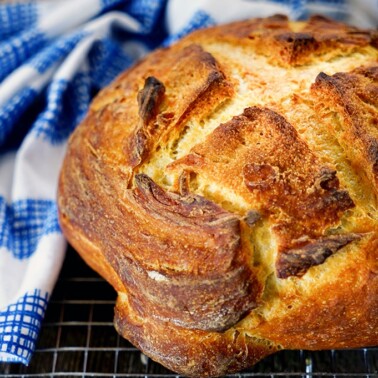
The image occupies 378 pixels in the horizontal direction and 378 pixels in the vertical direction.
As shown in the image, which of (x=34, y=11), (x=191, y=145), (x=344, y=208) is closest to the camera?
(x=344, y=208)

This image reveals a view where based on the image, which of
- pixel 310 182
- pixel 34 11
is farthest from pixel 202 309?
pixel 34 11

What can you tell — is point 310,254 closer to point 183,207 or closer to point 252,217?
point 252,217

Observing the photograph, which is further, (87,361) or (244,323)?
(87,361)

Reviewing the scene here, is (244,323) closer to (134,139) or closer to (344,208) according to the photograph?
(344,208)

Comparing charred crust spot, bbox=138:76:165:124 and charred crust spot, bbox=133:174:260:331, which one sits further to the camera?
charred crust spot, bbox=138:76:165:124

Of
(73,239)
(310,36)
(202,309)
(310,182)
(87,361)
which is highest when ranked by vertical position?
(310,36)

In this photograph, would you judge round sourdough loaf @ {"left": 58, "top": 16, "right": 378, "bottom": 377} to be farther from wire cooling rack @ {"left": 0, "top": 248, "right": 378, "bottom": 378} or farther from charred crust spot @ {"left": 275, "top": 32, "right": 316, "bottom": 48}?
wire cooling rack @ {"left": 0, "top": 248, "right": 378, "bottom": 378}

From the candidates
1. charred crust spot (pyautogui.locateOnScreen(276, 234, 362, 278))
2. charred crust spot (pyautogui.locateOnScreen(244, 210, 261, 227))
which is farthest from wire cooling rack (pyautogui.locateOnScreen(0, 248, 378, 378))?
charred crust spot (pyautogui.locateOnScreen(244, 210, 261, 227))
